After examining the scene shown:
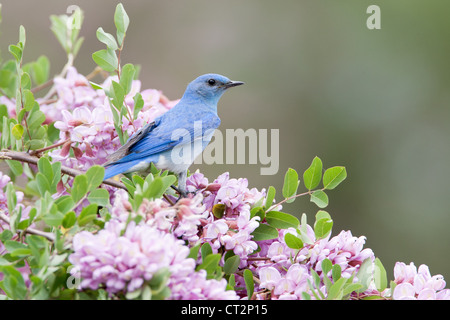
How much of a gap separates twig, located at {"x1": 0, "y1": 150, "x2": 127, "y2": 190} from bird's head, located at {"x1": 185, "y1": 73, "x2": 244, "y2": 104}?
1.53 meters

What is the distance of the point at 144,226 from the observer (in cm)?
159

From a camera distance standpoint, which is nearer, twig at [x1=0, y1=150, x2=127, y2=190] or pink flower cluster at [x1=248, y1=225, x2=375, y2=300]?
pink flower cluster at [x1=248, y1=225, x2=375, y2=300]

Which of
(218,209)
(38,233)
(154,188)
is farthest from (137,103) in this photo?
(38,233)

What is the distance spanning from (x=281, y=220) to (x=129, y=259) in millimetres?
711

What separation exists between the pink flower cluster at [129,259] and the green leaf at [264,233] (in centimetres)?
44

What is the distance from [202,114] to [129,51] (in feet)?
13.1

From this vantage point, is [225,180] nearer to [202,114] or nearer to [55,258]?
[55,258]

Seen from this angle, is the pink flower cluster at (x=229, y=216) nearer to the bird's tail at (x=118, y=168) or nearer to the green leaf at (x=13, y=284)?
the bird's tail at (x=118, y=168)

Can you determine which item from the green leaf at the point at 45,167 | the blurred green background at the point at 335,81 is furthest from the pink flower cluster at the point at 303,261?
the blurred green background at the point at 335,81

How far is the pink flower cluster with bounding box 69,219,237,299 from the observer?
1.53 meters

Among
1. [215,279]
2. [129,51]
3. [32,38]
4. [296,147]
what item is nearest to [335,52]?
[296,147]

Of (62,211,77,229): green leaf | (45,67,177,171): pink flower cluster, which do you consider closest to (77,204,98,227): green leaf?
(62,211,77,229): green leaf

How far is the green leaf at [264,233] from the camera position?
2.03m

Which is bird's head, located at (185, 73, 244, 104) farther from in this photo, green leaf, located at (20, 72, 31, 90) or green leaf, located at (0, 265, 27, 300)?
green leaf, located at (0, 265, 27, 300)
